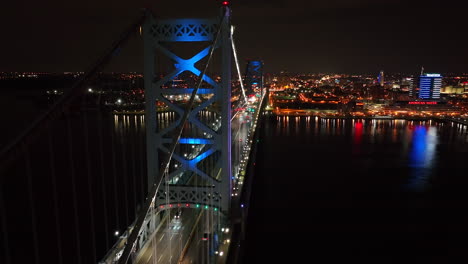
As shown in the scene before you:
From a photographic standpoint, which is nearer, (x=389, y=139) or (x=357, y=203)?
(x=357, y=203)

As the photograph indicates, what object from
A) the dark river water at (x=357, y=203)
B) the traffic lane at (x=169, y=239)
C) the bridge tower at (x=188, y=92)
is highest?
the bridge tower at (x=188, y=92)

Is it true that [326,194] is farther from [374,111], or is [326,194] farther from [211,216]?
[374,111]

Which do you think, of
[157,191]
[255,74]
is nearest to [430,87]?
[255,74]

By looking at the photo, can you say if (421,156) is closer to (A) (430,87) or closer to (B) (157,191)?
(B) (157,191)

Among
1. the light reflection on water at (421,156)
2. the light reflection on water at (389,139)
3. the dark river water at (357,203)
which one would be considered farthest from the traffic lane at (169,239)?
the light reflection on water at (421,156)

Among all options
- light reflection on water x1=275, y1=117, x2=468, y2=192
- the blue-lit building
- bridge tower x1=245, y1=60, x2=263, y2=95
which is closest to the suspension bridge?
light reflection on water x1=275, y1=117, x2=468, y2=192

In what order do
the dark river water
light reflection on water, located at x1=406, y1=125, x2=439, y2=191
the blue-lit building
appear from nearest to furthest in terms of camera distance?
the dark river water
light reflection on water, located at x1=406, y1=125, x2=439, y2=191
the blue-lit building

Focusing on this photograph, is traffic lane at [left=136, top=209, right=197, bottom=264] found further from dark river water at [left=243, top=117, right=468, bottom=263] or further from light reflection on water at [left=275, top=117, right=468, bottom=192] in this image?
light reflection on water at [left=275, top=117, right=468, bottom=192]

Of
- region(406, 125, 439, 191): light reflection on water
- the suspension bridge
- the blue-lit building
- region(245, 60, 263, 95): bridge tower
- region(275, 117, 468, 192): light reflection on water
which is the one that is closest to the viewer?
the suspension bridge

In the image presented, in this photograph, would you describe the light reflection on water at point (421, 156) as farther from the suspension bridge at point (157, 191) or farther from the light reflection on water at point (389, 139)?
the suspension bridge at point (157, 191)
